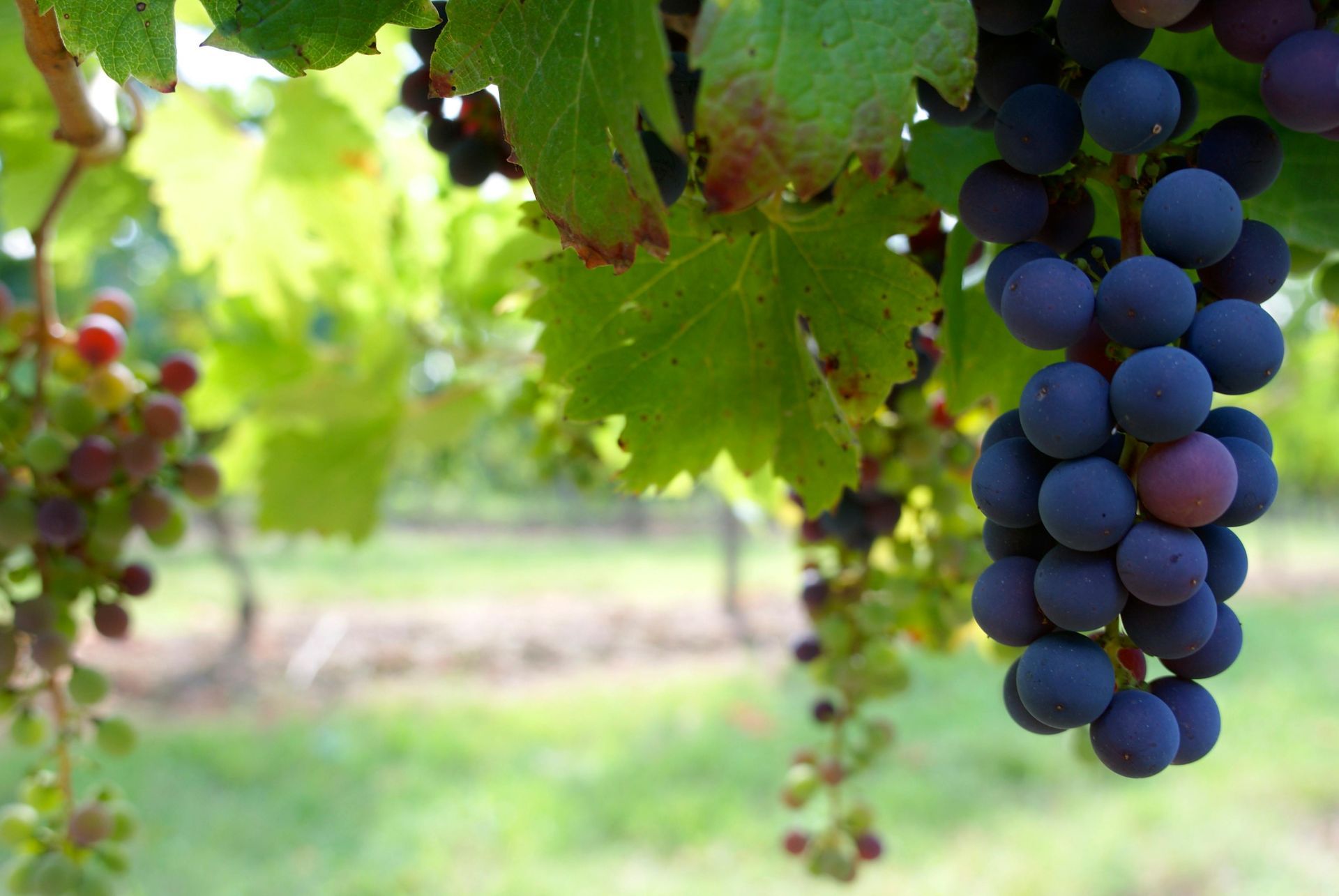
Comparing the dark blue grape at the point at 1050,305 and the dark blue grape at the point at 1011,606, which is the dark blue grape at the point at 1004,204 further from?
the dark blue grape at the point at 1011,606

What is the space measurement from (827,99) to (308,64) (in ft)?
0.80

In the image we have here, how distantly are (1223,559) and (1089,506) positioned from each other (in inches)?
3.1

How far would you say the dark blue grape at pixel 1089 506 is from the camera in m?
0.38

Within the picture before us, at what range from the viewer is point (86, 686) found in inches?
35.2

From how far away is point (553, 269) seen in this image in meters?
0.61

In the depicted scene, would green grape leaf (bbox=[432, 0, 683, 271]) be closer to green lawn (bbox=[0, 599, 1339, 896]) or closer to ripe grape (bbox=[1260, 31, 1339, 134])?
ripe grape (bbox=[1260, 31, 1339, 134])

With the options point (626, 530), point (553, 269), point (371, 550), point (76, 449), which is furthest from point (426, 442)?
point (626, 530)

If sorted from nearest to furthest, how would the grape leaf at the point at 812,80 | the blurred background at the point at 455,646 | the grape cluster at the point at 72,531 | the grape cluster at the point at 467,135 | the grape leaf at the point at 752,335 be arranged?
the grape leaf at the point at 812,80, the grape leaf at the point at 752,335, the grape cluster at the point at 467,135, the grape cluster at the point at 72,531, the blurred background at the point at 455,646

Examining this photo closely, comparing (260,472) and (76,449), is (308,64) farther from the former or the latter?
(260,472)

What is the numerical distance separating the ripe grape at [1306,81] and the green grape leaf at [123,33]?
49 cm

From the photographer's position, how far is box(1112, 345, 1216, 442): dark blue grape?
1.23 ft

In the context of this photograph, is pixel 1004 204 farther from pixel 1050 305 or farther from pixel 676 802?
pixel 676 802

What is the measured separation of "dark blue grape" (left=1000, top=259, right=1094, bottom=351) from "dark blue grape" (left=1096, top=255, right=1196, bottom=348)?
13 mm

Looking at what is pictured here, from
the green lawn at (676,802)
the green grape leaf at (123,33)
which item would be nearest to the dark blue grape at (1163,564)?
the green grape leaf at (123,33)
